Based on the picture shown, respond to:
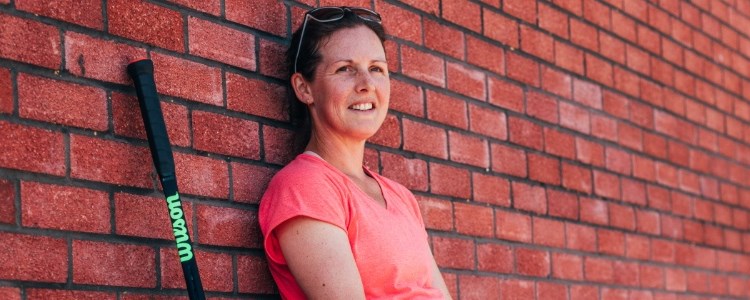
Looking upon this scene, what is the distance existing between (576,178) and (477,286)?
0.79m

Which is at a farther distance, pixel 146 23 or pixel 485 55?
pixel 485 55

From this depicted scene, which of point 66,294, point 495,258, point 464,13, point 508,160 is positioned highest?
point 464,13

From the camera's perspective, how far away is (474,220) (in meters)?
3.47

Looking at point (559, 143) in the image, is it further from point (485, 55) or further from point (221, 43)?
point (221, 43)

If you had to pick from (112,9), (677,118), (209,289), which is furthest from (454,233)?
(677,118)

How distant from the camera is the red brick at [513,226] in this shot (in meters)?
3.60

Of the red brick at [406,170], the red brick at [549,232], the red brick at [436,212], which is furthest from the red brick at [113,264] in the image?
the red brick at [549,232]

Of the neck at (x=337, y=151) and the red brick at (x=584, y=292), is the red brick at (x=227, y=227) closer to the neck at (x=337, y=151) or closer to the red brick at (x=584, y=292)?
the neck at (x=337, y=151)

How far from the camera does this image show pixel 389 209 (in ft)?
9.16

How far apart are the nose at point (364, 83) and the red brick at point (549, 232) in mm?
1177

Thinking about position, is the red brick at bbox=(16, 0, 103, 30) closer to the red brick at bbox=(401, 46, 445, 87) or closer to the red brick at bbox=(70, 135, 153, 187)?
the red brick at bbox=(70, 135, 153, 187)

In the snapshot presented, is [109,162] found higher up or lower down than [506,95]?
lower down

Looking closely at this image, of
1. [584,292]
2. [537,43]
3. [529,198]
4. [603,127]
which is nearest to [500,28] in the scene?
[537,43]

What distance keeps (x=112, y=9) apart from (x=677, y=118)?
9.67 ft
